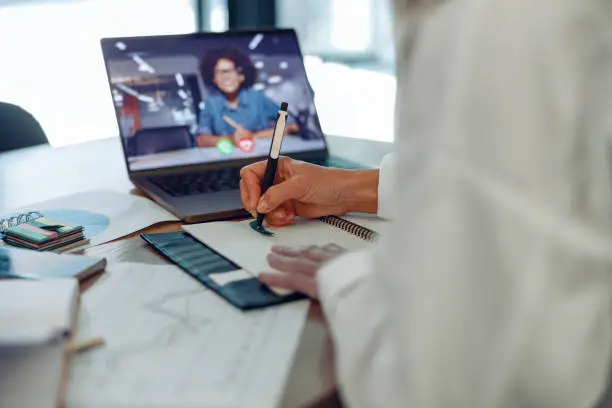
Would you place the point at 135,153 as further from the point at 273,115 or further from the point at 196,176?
the point at 273,115

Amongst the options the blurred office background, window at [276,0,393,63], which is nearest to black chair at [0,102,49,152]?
the blurred office background

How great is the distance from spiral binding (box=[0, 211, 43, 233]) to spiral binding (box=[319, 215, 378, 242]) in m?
0.41

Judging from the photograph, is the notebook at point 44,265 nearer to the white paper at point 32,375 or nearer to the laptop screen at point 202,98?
the white paper at point 32,375

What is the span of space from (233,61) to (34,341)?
820 mm

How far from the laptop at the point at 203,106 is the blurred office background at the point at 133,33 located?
1.96 ft

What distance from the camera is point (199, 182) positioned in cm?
120

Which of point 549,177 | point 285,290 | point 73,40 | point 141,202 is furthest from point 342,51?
point 549,177

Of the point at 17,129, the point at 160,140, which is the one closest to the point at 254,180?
the point at 160,140

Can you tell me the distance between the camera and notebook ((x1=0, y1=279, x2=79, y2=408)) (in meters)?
0.62

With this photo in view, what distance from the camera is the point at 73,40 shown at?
272cm

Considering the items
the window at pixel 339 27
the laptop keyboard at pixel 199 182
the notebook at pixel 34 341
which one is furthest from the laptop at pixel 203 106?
the window at pixel 339 27

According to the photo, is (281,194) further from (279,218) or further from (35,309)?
(35,309)

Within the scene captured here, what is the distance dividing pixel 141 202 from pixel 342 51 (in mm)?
2303

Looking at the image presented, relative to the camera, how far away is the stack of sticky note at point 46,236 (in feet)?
3.05
